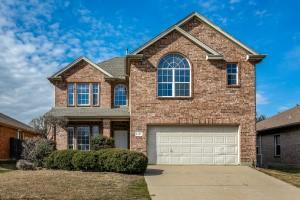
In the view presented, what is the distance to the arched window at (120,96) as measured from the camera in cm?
3278

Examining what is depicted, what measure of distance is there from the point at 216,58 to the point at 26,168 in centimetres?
1232

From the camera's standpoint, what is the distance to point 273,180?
2056 centimetres

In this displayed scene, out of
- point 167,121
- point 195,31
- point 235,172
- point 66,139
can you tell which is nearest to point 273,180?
point 235,172

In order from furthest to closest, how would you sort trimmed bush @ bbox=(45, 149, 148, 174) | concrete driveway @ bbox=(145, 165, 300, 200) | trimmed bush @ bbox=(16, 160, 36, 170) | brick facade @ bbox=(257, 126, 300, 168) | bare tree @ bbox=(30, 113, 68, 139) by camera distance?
brick facade @ bbox=(257, 126, 300, 168)
bare tree @ bbox=(30, 113, 68, 139)
trimmed bush @ bbox=(16, 160, 36, 170)
trimmed bush @ bbox=(45, 149, 148, 174)
concrete driveway @ bbox=(145, 165, 300, 200)

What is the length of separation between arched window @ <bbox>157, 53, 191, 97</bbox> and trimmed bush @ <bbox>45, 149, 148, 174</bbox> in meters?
5.60

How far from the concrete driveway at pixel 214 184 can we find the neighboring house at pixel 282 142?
24.5 feet

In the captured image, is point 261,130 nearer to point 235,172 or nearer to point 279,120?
point 279,120

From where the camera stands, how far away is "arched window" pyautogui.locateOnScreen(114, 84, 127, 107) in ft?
108

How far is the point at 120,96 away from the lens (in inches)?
1294

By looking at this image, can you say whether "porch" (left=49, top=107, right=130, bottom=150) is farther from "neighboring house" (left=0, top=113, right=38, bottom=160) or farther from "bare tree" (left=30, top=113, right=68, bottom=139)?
"neighboring house" (left=0, top=113, right=38, bottom=160)

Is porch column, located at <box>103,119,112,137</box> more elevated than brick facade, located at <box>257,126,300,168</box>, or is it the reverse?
porch column, located at <box>103,119,112,137</box>

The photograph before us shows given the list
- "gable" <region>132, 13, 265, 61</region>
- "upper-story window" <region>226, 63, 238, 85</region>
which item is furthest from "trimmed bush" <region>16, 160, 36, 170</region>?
"upper-story window" <region>226, 63, 238, 85</region>

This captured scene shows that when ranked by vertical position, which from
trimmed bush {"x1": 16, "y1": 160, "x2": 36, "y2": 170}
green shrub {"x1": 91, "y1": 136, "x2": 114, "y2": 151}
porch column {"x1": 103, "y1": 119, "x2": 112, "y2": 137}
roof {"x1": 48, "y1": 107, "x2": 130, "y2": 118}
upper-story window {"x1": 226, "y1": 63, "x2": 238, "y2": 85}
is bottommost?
trimmed bush {"x1": 16, "y1": 160, "x2": 36, "y2": 170}

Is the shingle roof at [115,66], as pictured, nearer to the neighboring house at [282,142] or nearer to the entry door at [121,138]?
the entry door at [121,138]
